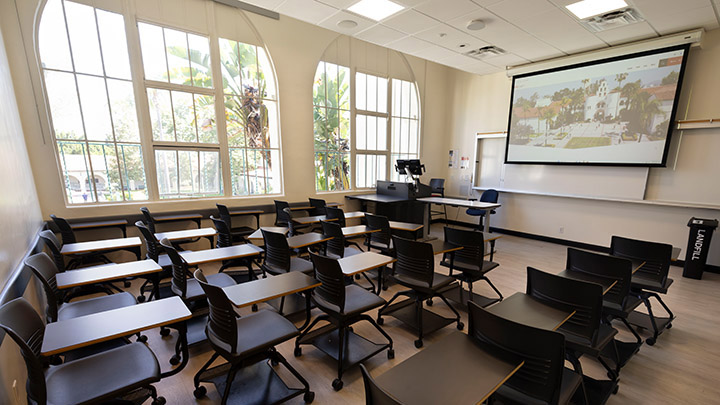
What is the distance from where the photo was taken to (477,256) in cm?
317

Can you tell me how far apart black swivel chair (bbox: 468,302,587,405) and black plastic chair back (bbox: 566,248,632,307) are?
47.3 inches

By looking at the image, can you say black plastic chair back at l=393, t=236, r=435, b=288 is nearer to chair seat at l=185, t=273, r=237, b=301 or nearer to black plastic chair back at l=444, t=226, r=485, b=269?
black plastic chair back at l=444, t=226, r=485, b=269

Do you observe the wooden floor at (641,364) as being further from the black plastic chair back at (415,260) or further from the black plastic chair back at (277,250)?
the black plastic chair back at (277,250)

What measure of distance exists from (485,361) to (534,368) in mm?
239

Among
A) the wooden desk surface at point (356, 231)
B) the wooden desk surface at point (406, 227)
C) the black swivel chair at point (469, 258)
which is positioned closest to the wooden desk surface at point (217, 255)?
the wooden desk surface at point (356, 231)

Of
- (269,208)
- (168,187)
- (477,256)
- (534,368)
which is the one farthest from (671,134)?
(168,187)

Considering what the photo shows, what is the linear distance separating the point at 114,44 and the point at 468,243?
5750 mm

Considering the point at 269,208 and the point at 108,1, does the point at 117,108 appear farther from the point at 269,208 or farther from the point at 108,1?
the point at 269,208

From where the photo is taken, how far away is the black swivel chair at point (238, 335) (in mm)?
1688

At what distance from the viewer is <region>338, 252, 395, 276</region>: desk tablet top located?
243 cm

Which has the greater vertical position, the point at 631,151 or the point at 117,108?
the point at 117,108

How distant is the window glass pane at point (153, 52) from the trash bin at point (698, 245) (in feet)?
27.7

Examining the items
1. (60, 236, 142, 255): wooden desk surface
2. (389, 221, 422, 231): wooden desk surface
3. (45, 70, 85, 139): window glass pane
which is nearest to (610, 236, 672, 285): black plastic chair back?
(389, 221, 422, 231): wooden desk surface

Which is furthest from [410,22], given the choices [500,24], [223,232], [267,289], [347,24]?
[267,289]
